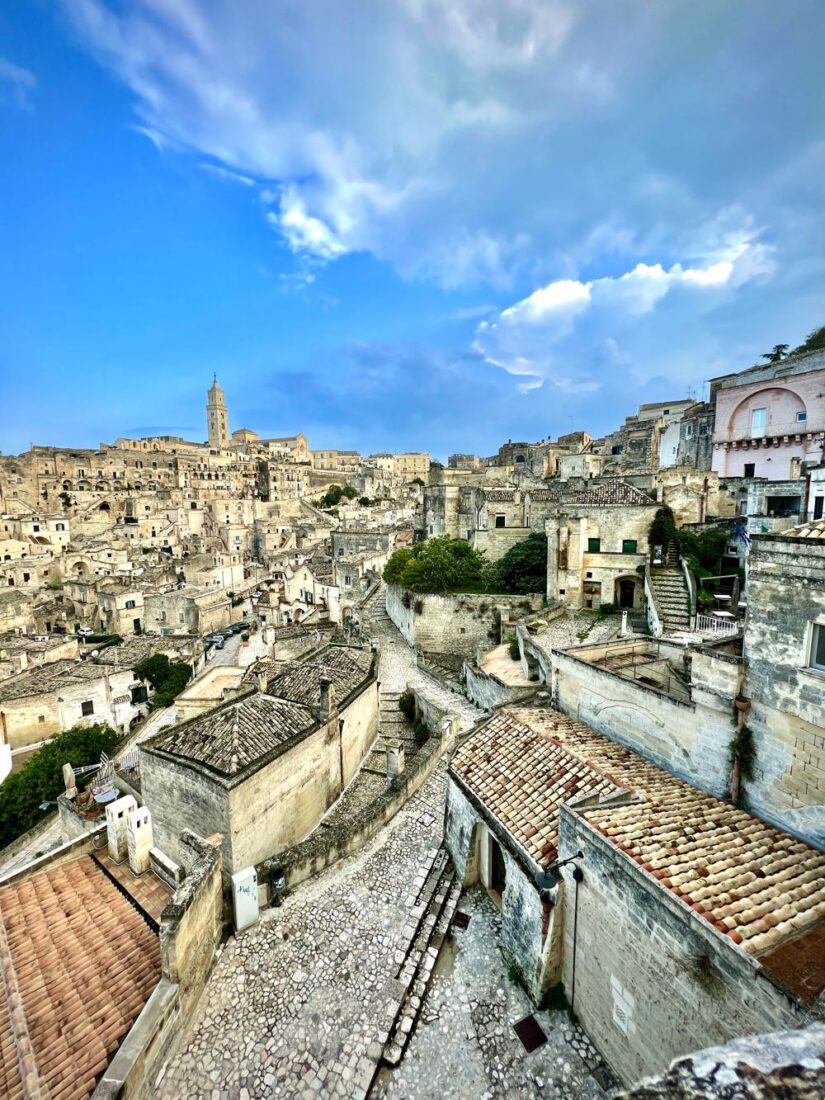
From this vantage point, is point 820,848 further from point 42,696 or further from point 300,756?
point 42,696

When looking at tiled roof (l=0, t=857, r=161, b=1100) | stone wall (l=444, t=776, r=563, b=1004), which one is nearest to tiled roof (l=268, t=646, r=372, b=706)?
stone wall (l=444, t=776, r=563, b=1004)

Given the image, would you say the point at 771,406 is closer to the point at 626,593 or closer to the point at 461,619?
the point at 626,593

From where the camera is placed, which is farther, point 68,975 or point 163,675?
point 163,675

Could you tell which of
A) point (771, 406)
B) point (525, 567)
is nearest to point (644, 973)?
point (525, 567)

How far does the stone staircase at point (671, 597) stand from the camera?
15484mm

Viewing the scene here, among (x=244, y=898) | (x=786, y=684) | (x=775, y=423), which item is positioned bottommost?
(x=244, y=898)

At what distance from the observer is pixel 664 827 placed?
598cm

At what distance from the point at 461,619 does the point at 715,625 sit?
1140 centimetres

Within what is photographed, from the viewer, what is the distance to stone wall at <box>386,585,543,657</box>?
21438 millimetres

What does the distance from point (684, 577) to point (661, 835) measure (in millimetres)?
13879

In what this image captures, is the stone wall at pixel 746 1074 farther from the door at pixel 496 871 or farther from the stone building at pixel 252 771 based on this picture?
the stone building at pixel 252 771

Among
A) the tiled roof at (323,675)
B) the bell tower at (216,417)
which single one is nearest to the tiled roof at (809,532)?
the tiled roof at (323,675)

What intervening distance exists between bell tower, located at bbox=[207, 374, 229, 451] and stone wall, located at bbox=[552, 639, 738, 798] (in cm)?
10869

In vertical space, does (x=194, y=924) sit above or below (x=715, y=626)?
below
